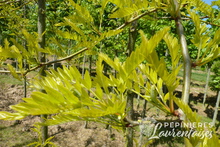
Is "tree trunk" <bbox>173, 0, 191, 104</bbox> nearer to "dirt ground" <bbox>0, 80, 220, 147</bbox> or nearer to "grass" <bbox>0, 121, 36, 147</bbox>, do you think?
"dirt ground" <bbox>0, 80, 220, 147</bbox>

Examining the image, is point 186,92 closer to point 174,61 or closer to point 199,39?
point 174,61

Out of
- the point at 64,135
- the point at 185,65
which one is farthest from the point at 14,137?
the point at 185,65

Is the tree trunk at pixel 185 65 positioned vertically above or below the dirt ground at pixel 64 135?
above

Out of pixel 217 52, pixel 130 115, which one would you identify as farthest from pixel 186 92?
pixel 130 115

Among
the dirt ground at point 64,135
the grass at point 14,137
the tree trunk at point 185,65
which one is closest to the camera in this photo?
the tree trunk at point 185,65

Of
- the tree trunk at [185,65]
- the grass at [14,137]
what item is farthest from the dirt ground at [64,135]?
the tree trunk at [185,65]

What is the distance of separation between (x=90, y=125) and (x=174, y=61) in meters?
8.02

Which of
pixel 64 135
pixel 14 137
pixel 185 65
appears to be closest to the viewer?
pixel 185 65

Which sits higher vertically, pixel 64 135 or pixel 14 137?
pixel 14 137

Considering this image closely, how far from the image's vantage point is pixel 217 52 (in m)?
0.62

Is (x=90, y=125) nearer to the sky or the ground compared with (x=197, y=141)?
nearer to the ground

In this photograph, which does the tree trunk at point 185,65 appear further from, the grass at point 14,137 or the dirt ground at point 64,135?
the grass at point 14,137

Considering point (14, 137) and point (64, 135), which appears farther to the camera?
point (64, 135)

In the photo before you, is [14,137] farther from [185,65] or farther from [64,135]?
[185,65]
